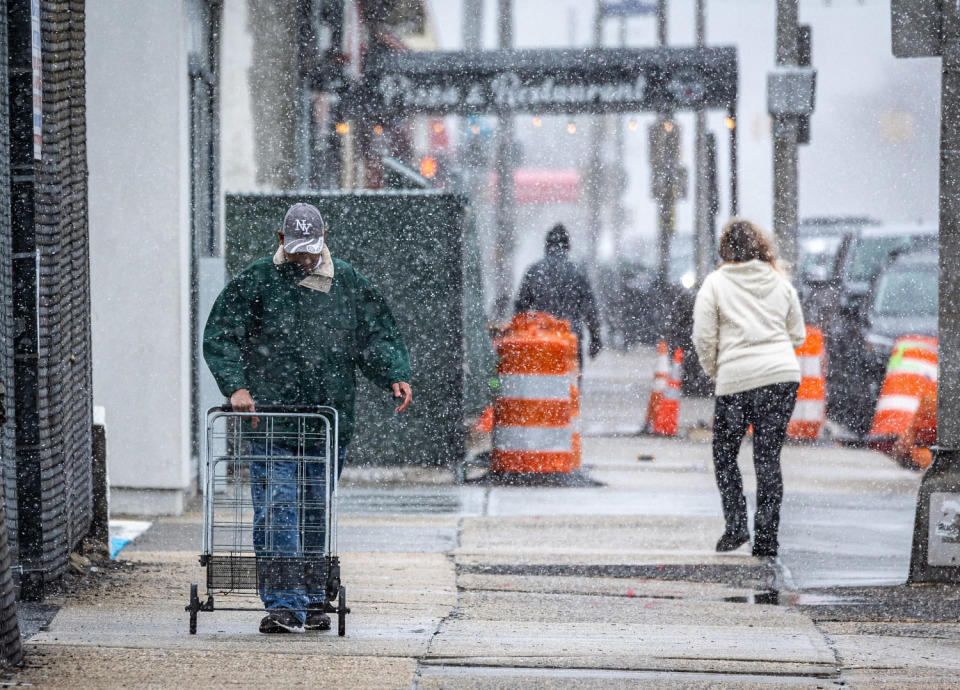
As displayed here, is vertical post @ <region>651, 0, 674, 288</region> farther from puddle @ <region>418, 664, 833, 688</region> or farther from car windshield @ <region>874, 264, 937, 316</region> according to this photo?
puddle @ <region>418, 664, 833, 688</region>

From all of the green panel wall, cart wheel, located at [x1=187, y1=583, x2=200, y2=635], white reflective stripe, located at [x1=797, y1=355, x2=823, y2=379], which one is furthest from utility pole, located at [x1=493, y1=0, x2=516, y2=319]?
cart wheel, located at [x1=187, y1=583, x2=200, y2=635]

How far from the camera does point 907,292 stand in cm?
1541

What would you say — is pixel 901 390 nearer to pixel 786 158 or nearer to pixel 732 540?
pixel 786 158

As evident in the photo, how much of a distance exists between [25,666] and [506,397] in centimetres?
617

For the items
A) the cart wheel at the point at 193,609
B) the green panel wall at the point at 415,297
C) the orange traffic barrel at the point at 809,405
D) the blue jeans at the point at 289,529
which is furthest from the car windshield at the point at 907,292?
the cart wheel at the point at 193,609

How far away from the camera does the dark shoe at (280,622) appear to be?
18.4 ft

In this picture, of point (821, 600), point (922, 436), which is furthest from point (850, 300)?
point (821, 600)

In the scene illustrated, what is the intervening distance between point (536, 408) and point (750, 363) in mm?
3053

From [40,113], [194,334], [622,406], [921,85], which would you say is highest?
[921,85]

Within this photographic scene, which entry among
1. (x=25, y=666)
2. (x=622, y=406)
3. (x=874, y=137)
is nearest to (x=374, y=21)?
(x=622, y=406)

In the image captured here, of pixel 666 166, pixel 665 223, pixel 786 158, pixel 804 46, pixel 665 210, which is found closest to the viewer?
pixel 804 46

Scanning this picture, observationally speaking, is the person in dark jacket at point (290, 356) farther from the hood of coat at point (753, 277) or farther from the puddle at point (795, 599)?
the hood of coat at point (753, 277)

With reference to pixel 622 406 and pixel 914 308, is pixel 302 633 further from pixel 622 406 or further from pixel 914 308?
pixel 622 406

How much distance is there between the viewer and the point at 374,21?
19766 mm
